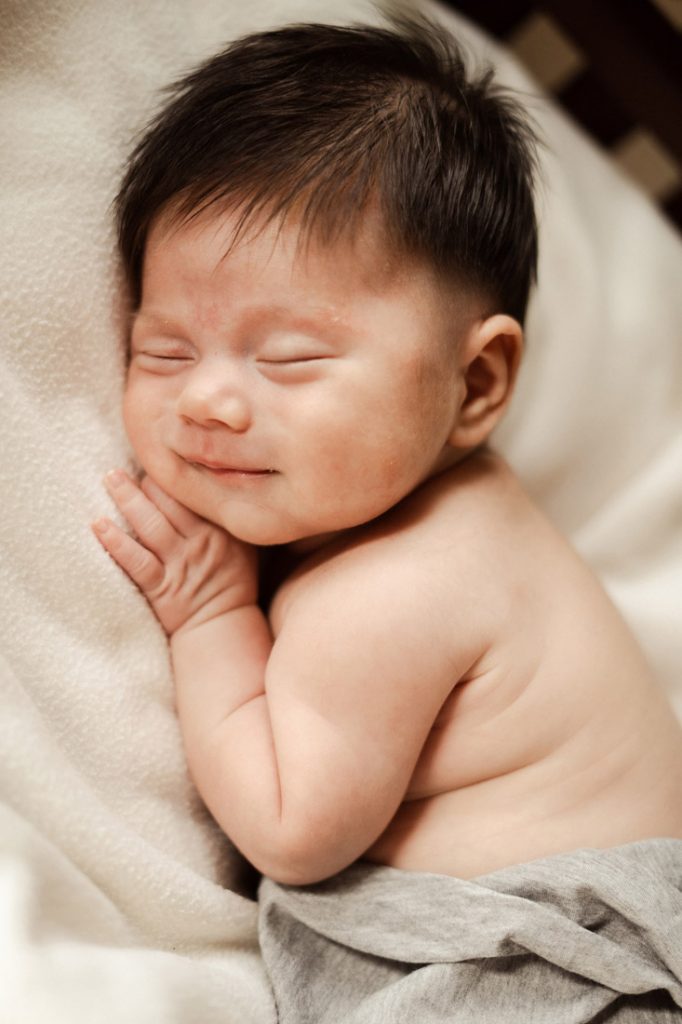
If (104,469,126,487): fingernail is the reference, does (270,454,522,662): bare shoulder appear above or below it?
above

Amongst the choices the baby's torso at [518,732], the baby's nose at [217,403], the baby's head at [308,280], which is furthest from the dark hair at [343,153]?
the baby's torso at [518,732]

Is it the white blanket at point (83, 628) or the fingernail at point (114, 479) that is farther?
the fingernail at point (114, 479)

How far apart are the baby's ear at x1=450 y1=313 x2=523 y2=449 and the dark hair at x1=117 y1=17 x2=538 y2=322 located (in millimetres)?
50

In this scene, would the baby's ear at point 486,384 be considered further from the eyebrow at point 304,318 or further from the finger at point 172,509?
the finger at point 172,509

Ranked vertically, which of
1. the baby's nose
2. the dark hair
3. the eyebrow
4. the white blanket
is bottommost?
the white blanket

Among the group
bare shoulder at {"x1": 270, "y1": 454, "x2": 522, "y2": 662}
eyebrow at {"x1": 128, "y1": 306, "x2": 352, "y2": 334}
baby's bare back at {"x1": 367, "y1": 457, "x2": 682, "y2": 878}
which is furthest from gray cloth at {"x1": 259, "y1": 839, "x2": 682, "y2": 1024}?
eyebrow at {"x1": 128, "y1": 306, "x2": 352, "y2": 334}

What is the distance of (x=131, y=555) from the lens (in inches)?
36.1

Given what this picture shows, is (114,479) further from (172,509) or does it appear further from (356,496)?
(356,496)

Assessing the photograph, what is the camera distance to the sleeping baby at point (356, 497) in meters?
0.85

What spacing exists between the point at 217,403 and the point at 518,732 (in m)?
0.38

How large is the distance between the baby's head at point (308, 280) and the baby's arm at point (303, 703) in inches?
2.5

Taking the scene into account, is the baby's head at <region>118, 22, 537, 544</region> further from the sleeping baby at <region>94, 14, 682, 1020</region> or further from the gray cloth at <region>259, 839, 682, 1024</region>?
the gray cloth at <region>259, 839, 682, 1024</region>

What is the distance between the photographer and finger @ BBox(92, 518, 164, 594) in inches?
35.7

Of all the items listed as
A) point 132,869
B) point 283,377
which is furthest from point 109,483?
point 132,869
